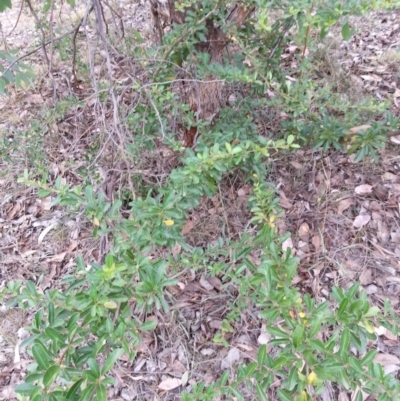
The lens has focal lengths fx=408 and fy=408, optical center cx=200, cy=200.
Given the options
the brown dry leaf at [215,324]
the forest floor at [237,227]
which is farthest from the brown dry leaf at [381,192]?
the brown dry leaf at [215,324]

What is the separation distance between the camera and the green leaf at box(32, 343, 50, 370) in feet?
3.08

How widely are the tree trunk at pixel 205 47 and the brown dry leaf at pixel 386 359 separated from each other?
3.89 feet

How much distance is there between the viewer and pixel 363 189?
1.93 m

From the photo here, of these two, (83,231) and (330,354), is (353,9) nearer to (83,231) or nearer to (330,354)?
(330,354)

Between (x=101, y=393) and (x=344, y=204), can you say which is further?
(x=344, y=204)

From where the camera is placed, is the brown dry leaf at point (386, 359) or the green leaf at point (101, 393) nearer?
the green leaf at point (101, 393)

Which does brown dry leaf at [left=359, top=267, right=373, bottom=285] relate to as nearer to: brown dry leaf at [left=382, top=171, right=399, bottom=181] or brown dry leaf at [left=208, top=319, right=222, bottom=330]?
brown dry leaf at [left=382, top=171, right=399, bottom=181]

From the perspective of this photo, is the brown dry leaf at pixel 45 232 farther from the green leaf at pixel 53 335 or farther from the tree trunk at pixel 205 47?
the green leaf at pixel 53 335

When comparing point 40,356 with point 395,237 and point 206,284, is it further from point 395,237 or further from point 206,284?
point 395,237

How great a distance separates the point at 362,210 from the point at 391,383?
98 cm

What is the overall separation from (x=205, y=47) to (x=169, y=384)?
146 centimetres

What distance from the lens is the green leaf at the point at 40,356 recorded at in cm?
94

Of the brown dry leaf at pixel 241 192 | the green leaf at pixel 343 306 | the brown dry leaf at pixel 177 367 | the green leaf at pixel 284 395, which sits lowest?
the brown dry leaf at pixel 177 367

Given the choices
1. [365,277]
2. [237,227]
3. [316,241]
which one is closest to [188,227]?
[237,227]
